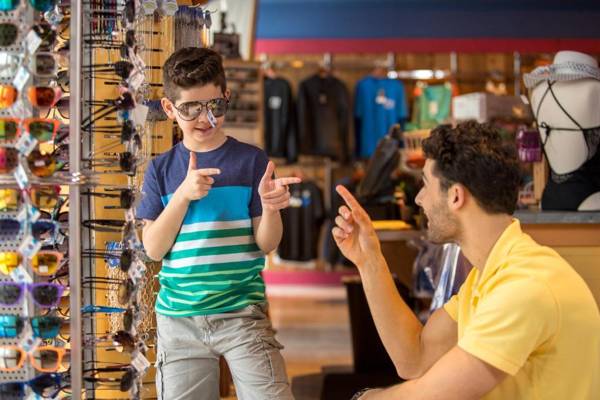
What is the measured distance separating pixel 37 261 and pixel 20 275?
0.19 feet

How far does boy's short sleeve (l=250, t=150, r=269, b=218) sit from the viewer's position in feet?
9.20

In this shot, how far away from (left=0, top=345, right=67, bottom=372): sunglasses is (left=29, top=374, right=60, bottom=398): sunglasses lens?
0.02 m

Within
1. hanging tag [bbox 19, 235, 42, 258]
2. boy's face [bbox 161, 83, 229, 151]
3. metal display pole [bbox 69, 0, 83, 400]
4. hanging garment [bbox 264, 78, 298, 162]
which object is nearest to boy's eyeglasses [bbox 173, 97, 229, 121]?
boy's face [bbox 161, 83, 229, 151]

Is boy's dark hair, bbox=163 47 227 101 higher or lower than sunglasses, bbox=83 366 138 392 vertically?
higher

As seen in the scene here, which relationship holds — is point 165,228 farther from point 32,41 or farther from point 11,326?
point 32,41

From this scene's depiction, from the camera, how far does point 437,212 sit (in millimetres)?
2342

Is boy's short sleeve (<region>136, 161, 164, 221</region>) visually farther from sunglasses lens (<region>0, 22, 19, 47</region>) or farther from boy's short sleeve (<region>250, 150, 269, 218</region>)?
sunglasses lens (<region>0, 22, 19, 47</region>)

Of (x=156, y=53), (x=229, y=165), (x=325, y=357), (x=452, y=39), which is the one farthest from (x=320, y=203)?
(x=229, y=165)

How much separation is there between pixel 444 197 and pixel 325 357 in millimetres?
4481

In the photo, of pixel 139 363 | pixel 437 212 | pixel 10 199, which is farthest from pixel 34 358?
pixel 437 212

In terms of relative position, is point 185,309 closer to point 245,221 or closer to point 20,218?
point 245,221

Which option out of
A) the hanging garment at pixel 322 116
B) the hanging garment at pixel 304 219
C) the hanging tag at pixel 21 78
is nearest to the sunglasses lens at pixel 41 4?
the hanging tag at pixel 21 78

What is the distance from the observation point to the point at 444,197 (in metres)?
2.32

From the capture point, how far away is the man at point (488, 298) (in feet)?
6.73
